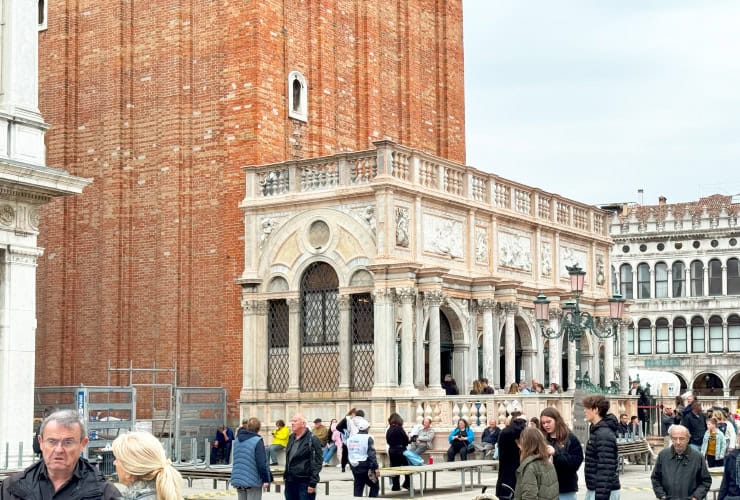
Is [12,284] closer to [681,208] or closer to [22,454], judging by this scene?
[22,454]

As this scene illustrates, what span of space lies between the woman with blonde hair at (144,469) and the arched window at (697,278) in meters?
67.2

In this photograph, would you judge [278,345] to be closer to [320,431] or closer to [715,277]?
[320,431]

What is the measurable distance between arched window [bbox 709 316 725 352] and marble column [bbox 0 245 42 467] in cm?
5360

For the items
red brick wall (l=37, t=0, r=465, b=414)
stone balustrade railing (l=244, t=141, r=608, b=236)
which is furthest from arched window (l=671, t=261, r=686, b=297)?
stone balustrade railing (l=244, t=141, r=608, b=236)

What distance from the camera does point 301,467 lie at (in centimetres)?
1543

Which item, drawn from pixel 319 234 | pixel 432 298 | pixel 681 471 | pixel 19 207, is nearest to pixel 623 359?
pixel 432 298

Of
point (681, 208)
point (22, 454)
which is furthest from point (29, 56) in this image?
point (681, 208)

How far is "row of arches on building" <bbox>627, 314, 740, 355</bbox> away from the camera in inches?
2785

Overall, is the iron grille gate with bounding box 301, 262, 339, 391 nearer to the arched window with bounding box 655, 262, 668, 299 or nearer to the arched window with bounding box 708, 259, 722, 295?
the arched window with bounding box 708, 259, 722, 295

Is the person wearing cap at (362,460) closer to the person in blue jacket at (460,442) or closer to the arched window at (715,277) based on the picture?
the person in blue jacket at (460,442)

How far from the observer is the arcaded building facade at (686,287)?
70.6 meters

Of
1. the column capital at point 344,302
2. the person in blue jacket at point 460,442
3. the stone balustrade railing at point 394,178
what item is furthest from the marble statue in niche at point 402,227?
the person in blue jacket at point 460,442

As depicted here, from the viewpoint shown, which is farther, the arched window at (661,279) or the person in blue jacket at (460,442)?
the arched window at (661,279)

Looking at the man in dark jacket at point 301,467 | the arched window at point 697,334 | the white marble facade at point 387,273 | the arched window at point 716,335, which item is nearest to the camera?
the man in dark jacket at point 301,467
